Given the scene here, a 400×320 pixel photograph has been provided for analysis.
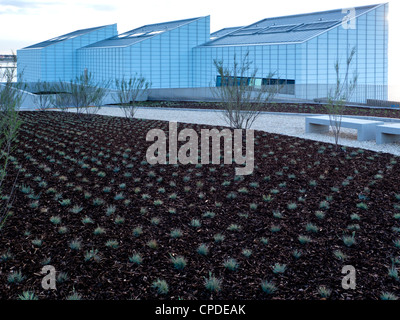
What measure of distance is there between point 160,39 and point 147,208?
1649 inches

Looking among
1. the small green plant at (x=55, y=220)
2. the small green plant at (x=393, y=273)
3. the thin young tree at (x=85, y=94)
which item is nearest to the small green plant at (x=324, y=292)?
the small green plant at (x=393, y=273)

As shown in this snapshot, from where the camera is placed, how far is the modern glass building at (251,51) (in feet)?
125

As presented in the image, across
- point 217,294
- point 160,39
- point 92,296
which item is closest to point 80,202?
point 92,296

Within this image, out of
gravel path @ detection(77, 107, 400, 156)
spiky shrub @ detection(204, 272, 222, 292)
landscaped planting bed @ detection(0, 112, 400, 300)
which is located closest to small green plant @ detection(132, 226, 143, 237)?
landscaped planting bed @ detection(0, 112, 400, 300)

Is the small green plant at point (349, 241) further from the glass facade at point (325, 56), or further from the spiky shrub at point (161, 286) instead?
the glass facade at point (325, 56)

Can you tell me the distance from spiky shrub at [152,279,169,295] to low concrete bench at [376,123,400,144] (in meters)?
8.16

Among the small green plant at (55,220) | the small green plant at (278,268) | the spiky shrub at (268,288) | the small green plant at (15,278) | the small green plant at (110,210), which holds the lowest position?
the spiky shrub at (268,288)

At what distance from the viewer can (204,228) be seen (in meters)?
5.82

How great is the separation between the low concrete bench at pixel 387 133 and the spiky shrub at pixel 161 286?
816cm

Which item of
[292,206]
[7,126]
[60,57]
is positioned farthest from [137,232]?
[60,57]

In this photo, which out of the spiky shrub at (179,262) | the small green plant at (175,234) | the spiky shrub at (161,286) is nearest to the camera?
the spiky shrub at (161,286)

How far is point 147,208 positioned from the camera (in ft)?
21.7

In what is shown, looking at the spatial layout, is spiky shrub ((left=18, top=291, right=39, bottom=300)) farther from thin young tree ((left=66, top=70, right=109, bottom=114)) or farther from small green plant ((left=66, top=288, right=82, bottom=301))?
thin young tree ((left=66, top=70, right=109, bottom=114))

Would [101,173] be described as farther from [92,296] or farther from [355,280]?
[355,280]
